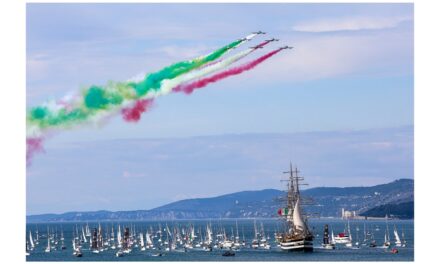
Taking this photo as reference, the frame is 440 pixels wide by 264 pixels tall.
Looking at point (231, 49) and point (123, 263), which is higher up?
point (231, 49)

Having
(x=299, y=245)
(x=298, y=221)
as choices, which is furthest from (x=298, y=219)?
(x=299, y=245)

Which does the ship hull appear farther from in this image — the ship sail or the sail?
the sail

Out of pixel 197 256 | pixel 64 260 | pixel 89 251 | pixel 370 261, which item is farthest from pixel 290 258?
pixel 89 251

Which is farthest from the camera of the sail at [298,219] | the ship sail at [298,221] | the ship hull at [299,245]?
the sail at [298,219]

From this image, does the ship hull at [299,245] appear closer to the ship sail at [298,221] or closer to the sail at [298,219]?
the ship sail at [298,221]

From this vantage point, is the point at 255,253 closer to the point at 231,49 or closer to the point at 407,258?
the point at 407,258

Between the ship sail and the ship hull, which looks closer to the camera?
the ship hull

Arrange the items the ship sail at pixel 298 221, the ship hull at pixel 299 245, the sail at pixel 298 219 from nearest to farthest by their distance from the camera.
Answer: the ship hull at pixel 299 245 < the ship sail at pixel 298 221 < the sail at pixel 298 219
